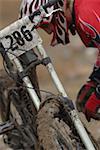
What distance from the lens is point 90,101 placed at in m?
5.57

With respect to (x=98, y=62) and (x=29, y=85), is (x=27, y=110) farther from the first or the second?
(x=98, y=62)

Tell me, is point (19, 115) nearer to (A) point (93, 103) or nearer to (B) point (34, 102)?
(B) point (34, 102)

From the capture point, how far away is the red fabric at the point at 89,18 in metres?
5.26

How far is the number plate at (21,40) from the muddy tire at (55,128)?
0.43 metres

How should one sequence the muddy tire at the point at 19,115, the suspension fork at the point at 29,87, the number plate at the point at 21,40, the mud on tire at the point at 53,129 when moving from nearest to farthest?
the mud on tire at the point at 53,129
the number plate at the point at 21,40
the suspension fork at the point at 29,87
the muddy tire at the point at 19,115

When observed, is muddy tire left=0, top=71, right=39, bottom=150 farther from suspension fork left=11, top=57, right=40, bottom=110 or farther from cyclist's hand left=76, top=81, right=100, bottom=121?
cyclist's hand left=76, top=81, right=100, bottom=121

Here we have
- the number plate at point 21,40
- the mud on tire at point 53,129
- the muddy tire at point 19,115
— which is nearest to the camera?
the mud on tire at point 53,129

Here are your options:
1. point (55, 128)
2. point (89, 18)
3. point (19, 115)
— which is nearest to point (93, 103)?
point (55, 128)

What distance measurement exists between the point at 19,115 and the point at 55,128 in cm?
99

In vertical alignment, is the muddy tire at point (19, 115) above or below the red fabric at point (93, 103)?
above

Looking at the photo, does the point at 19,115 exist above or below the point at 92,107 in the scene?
above

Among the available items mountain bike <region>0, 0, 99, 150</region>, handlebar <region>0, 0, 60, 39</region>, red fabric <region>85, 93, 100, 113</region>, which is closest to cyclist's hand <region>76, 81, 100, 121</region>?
red fabric <region>85, 93, 100, 113</region>

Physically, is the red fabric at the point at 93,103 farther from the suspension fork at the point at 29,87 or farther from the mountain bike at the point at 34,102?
the suspension fork at the point at 29,87

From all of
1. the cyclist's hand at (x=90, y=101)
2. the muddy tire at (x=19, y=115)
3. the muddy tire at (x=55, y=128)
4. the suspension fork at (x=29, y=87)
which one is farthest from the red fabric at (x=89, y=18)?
the muddy tire at (x=19, y=115)
